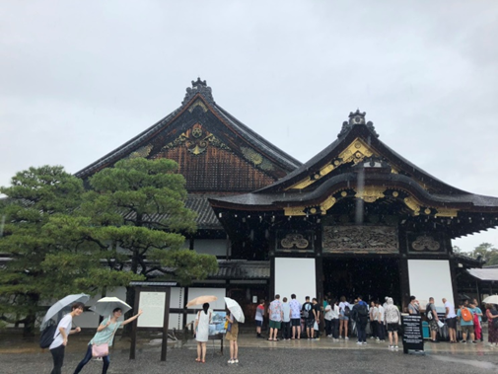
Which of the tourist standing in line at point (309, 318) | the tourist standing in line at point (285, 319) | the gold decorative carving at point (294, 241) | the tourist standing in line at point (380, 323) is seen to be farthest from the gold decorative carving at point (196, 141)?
the tourist standing in line at point (380, 323)

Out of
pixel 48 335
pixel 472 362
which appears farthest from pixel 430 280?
pixel 48 335

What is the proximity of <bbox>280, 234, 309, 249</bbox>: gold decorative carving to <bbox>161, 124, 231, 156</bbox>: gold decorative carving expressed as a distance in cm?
820

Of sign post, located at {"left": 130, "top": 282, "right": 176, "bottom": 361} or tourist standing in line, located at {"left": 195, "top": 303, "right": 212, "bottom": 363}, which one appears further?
sign post, located at {"left": 130, "top": 282, "right": 176, "bottom": 361}

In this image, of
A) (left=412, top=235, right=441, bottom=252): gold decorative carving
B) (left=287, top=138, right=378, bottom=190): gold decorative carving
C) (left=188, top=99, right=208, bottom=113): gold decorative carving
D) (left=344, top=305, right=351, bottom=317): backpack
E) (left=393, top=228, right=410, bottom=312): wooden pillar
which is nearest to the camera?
(left=344, top=305, right=351, bottom=317): backpack

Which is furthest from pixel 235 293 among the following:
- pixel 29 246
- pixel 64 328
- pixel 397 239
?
pixel 64 328

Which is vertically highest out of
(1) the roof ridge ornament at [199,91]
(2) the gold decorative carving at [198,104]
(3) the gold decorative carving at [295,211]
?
(1) the roof ridge ornament at [199,91]

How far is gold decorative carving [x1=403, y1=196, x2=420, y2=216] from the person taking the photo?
13.0 m

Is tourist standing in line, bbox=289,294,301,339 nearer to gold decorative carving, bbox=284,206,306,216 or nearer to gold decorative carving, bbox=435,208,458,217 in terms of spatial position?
gold decorative carving, bbox=284,206,306,216

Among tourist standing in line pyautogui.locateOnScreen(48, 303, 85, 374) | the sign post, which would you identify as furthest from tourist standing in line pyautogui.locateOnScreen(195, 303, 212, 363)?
tourist standing in line pyautogui.locateOnScreen(48, 303, 85, 374)

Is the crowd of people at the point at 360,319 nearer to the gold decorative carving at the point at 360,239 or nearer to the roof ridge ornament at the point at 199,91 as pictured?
the gold decorative carving at the point at 360,239

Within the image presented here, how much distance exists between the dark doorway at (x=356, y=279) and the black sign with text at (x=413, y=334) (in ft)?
24.9

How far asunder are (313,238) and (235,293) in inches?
170

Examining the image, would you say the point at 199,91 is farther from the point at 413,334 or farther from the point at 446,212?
the point at 413,334

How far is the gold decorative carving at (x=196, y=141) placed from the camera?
20.9 m
